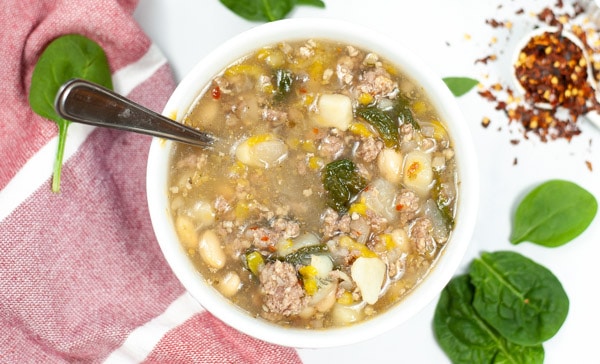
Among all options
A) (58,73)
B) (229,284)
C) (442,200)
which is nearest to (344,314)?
(229,284)

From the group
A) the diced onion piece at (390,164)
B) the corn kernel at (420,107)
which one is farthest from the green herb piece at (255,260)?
the corn kernel at (420,107)

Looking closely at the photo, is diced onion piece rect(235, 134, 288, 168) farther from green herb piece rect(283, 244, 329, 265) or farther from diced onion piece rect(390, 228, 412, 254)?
diced onion piece rect(390, 228, 412, 254)

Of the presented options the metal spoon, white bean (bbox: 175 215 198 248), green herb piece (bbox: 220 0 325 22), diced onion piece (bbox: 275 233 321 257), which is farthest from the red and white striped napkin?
the metal spoon

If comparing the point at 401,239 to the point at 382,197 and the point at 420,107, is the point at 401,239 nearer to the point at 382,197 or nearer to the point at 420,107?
the point at 382,197

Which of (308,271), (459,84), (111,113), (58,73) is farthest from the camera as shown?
(459,84)

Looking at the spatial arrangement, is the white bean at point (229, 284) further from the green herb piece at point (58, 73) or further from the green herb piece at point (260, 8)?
the green herb piece at point (260, 8)
